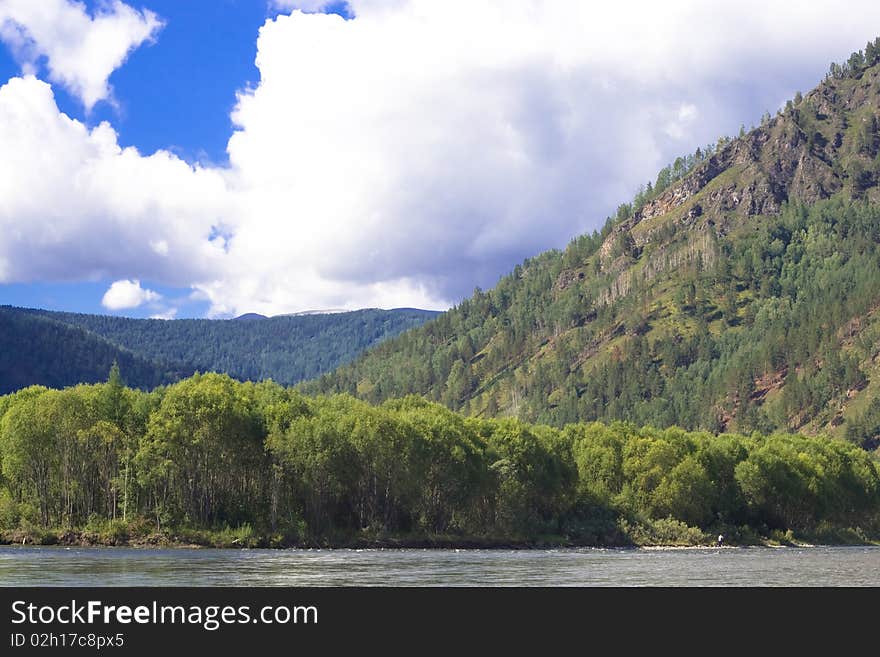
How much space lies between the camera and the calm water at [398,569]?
78.3m

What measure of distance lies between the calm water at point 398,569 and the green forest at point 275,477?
40.0ft

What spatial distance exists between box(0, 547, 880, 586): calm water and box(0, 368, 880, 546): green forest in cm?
1220

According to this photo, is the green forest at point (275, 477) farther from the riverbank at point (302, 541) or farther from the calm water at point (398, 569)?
the calm water at point (398, 569)

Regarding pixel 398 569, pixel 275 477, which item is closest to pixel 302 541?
pixel 275 477

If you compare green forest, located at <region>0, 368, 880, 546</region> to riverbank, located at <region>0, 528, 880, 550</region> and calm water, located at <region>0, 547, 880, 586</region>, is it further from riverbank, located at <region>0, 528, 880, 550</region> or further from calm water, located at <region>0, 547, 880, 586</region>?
calm water, located at <region>0, 547, 880, 586</region>

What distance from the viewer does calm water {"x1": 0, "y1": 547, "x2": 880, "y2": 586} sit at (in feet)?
257

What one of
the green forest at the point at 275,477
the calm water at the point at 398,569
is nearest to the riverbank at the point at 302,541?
the green forest at the point at 275,477

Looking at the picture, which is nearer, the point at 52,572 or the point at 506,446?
the point at 52,572

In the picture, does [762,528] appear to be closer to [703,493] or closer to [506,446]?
[703,493]

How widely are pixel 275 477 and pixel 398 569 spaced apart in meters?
47.9

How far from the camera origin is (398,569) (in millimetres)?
93625
